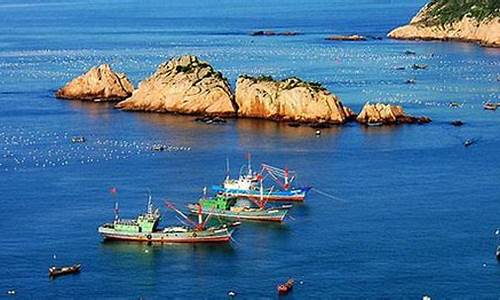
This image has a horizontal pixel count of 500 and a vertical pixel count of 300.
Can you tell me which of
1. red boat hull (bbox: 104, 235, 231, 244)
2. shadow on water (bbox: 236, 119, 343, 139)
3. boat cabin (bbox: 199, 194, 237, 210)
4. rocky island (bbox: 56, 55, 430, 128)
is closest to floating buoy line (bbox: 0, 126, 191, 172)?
shadow on water (bbox: 236, 119, 343, 139)

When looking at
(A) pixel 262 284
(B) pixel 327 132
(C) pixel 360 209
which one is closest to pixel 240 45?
A: (B) pixel 327 132

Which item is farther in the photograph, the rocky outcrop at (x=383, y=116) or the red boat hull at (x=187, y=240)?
the rocky outcrop at (x=383, y=116)

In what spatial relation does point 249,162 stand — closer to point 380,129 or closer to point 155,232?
point 380,129

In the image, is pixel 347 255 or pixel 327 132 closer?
pixel 347 255

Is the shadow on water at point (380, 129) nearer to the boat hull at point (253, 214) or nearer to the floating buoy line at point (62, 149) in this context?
the floating buoy line at point (62, 149)

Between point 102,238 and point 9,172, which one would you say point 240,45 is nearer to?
point 9,172

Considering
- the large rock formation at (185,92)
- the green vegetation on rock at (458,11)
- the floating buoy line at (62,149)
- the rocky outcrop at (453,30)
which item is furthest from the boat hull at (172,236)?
the green vegetation on rock at (458,11)

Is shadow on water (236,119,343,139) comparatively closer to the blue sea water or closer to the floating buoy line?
the blue sea water

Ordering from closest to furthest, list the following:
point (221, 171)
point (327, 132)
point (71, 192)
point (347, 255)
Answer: point (347, 255) < point (71, 192) < point (221, 171) < point (327, 132)
